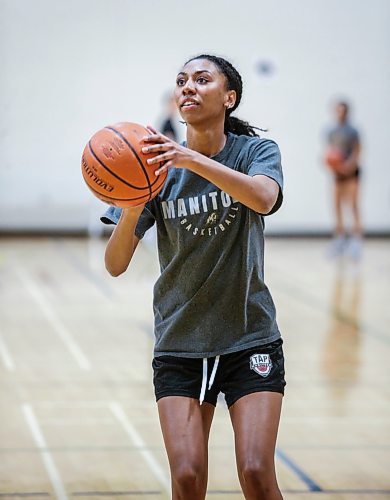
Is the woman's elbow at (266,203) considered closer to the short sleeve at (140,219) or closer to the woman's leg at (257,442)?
the short sleeve at (140,219)

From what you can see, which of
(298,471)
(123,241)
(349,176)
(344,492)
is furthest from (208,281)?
(349,176)

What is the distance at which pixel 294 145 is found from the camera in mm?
16422

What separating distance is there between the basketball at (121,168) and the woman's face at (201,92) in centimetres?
21

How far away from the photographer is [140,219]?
340cm

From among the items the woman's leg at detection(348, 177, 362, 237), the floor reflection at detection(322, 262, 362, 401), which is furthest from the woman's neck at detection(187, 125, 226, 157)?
the woman's leg at detection(348, 177, 362, 237)

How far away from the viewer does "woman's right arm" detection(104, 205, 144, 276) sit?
130 inches

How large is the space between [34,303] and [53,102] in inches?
258

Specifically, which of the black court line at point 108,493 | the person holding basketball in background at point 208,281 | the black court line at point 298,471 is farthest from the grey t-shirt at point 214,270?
the black court line at point 298,471

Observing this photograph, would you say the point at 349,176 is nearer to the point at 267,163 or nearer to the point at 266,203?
the point at 267,163

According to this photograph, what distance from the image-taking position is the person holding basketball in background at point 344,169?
14.0 m

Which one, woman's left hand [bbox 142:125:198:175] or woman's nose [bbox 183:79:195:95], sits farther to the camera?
woman's nose [bbox 183:79:195:95]

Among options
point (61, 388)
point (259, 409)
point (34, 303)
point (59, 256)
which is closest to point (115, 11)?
point (59, 256)

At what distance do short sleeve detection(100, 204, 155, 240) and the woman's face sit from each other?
348 millimetres

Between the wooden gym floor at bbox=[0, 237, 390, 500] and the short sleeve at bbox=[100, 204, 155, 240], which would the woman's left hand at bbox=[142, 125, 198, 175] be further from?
→ the wooden gym floor at bbox=[0, 237, 390, 500]
